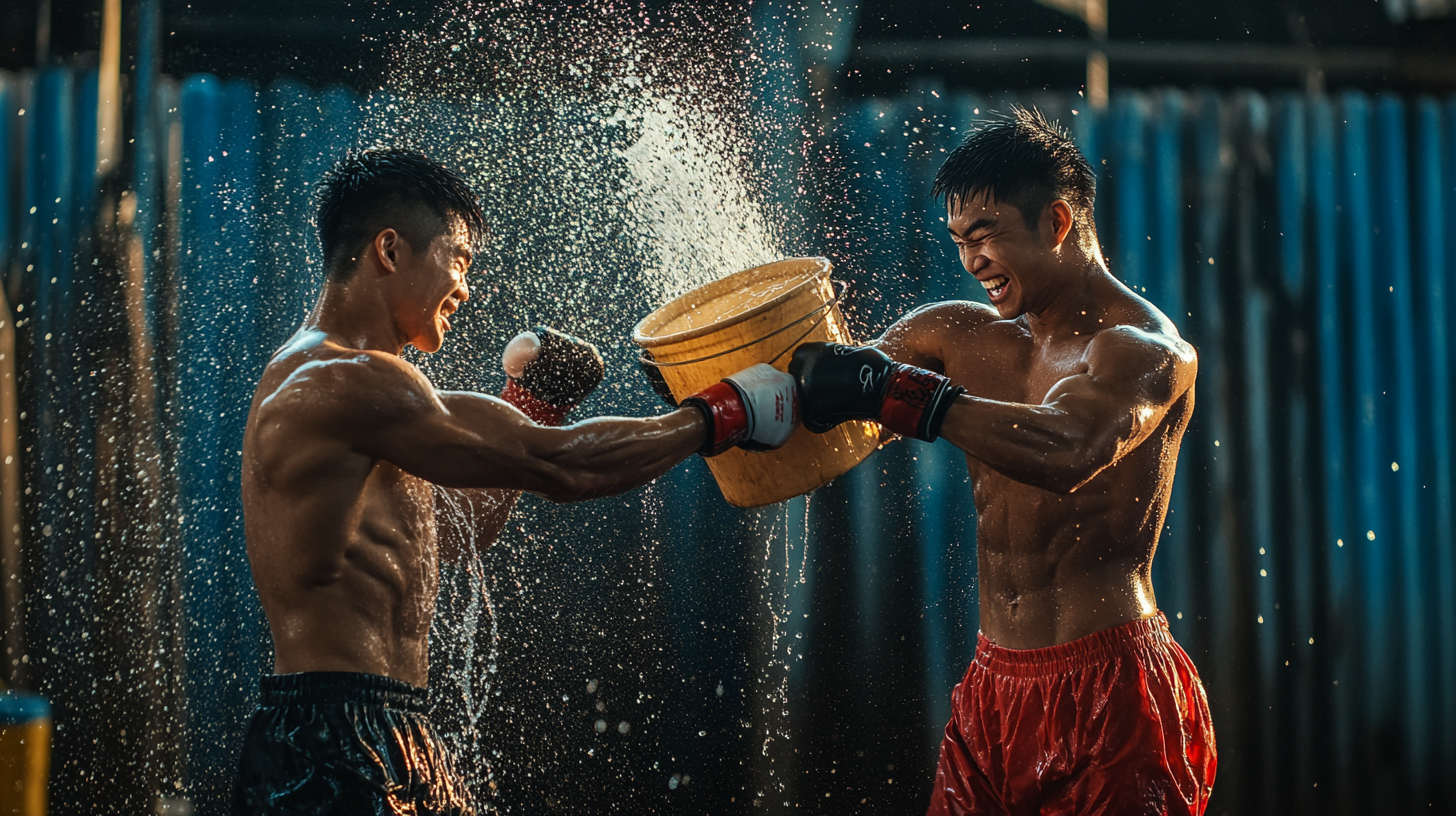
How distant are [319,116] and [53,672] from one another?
6.68 feet

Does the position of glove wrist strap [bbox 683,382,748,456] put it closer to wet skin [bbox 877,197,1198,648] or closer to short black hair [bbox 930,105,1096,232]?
wet skin [bbox 877,197,1198,648]

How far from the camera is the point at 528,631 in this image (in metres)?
3.59

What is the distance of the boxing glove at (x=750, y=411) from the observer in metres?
1.94

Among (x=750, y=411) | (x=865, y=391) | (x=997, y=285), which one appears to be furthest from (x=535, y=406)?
(x=997, y=285)

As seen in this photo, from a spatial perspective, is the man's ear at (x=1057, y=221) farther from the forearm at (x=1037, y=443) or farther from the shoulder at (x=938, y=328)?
the forearm at (x=1037, y=443)

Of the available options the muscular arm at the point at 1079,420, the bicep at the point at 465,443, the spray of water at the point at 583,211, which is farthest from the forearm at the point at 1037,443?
the spray of water at the point at 583,211

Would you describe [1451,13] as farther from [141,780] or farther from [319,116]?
[141,780]

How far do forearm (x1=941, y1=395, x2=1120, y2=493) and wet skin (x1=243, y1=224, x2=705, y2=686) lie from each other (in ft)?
1.75

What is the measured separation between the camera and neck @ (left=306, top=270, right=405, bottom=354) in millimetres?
1994

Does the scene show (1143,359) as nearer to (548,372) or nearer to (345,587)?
(548,372)

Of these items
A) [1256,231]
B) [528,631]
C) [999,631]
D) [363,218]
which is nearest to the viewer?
[363,218]

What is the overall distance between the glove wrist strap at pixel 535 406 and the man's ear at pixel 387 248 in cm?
43

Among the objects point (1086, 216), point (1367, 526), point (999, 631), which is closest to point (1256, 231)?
point (1367, 526)

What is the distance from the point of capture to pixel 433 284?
2.06 m
